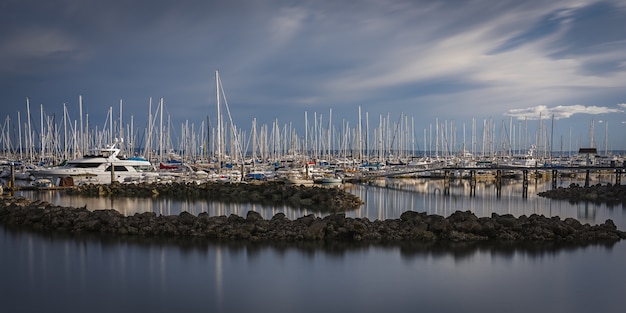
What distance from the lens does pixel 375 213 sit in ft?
103

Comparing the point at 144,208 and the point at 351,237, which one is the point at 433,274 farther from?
the point at 144,208

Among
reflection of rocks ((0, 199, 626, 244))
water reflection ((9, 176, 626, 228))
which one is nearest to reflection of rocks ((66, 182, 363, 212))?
water reflection ((9, 176, 626, 228))

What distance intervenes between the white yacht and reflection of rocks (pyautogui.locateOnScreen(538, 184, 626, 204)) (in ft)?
119

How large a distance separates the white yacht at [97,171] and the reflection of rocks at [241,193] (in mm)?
4013

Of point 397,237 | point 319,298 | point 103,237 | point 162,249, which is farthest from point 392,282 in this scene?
point 103,237

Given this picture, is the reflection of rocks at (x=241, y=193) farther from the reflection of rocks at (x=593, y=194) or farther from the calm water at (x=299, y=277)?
the reflection of rocks at (x=593, y=194)

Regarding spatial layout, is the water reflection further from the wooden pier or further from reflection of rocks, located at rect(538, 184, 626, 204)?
the wooden pier

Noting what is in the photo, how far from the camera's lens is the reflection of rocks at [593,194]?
40.3 metres

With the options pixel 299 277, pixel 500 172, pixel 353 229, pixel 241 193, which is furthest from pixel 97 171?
pixel 500 172

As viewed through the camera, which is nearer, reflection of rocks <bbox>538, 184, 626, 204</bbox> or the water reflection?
the water reflection

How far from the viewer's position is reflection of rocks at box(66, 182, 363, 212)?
36469 millimetres

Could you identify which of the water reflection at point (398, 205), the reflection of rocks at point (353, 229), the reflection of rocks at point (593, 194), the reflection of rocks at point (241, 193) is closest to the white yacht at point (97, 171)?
the reflection of rocks at point (241, 193)

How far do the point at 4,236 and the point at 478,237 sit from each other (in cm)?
1970

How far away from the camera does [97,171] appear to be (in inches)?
1922
